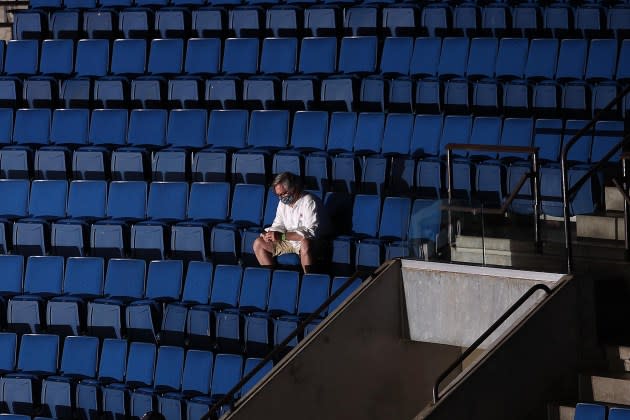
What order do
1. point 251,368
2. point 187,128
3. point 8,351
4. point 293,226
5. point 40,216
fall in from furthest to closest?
point 187,128, point 40,216, point 8,351, point 293,226, point 251,368

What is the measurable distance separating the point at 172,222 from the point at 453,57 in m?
1.53

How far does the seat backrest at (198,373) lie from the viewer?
4.90 m

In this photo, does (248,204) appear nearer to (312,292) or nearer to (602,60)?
(312,292)

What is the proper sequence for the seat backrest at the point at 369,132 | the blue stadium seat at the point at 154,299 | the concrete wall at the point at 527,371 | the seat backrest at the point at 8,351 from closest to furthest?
the concrete wall at the point at 527,371, the blue stadium seat at the point at 154,299, the seat backrest at the point at 8,351, the seat backrest at the point at 369,132

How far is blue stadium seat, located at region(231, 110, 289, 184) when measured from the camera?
5680 millimetres

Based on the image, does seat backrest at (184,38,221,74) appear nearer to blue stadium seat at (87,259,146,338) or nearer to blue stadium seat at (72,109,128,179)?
blue stadium seat at (72,109,128,179)

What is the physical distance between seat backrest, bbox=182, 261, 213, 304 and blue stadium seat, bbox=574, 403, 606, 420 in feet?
6.80

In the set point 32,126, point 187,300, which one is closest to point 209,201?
point 187,300

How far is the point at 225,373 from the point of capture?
4.85 m

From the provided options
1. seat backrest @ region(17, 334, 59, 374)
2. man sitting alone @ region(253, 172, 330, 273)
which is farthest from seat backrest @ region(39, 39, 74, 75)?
man sitting alone @ region(253, 172, 330, 273)

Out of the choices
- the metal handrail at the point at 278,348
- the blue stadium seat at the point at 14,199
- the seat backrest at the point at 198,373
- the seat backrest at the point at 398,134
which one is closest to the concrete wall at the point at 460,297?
the metal handrail at the point at 278,348

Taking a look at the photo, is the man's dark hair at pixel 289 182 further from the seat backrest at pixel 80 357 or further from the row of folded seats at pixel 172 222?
the seat backrest at pixel 80 357

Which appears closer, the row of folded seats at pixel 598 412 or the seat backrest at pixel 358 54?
the row of folded seats at pixel 598 412

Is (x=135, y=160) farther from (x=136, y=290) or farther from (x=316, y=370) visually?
(x=316, y=370)
